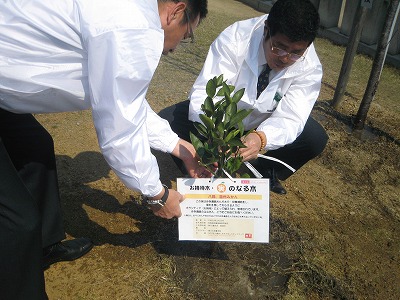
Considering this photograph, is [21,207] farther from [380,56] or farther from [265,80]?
[380,56]

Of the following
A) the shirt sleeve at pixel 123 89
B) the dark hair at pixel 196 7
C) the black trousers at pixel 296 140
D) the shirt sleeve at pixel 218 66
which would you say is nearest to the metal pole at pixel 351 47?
the black trousers at pixel 296 140

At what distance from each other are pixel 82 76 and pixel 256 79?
130 cm

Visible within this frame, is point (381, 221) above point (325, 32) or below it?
above

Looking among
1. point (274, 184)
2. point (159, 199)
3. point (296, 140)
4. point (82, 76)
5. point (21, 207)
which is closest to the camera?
point (82, 76)

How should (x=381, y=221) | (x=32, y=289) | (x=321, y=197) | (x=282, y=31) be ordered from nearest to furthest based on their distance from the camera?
(x=32, y=289), (x=282, y=31), (x=381, y=221), (x=321, y=197)

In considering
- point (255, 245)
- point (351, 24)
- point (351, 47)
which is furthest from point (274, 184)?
point (351, 24)

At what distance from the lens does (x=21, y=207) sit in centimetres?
177

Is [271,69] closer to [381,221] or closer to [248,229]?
[248,229]

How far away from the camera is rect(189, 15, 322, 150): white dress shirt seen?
2.66m

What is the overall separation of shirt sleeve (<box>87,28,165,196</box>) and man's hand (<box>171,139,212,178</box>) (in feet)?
1.73

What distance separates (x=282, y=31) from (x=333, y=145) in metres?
1.73

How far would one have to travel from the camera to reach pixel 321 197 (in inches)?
124

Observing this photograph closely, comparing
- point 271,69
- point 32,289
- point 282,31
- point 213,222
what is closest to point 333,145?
point 271,69

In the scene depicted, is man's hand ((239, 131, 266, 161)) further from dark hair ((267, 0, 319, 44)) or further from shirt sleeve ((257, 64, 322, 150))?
dark hair ((267, 0, 319, 44))
